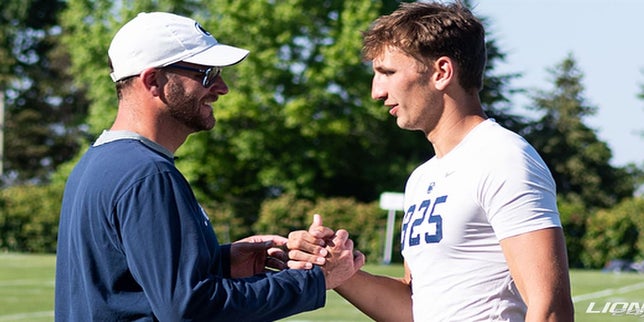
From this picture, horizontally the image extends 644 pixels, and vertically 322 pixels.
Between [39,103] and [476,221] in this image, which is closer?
[476,221]

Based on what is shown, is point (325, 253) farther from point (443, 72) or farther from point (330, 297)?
point (330, 297)

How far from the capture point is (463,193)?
3.51 meters

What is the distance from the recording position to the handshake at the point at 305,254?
3.80 metres

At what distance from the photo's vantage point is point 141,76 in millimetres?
3641

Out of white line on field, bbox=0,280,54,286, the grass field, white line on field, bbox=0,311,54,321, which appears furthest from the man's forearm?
white line on field, bbox=0,280,54,286

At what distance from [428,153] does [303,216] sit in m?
12.6

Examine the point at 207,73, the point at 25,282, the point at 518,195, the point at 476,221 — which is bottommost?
the point at 25,282

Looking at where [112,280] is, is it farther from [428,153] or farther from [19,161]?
[19,161]

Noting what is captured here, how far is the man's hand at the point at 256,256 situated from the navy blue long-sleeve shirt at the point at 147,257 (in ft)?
1.56

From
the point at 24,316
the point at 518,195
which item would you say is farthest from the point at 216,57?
the point at 24,316

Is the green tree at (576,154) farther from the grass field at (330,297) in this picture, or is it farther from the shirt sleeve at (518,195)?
the shirt sleeve at (518,195)

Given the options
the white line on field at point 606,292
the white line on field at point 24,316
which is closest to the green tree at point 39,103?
the white line on field at point 606,292

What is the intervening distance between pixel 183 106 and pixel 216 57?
0.20 m

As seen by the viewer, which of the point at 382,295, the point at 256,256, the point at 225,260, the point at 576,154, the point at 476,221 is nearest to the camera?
the point at 476,221
